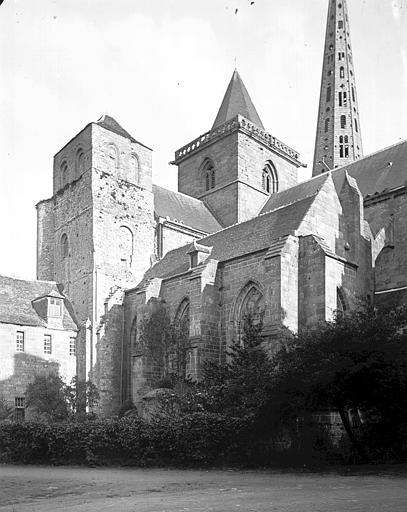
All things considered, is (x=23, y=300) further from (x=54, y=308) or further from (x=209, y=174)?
(x=209, y=174)

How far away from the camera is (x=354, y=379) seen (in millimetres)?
17594

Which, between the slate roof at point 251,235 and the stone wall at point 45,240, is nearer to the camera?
the slate roof at point 251,235

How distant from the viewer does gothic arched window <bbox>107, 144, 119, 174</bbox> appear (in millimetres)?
38781

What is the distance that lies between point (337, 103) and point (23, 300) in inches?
1316

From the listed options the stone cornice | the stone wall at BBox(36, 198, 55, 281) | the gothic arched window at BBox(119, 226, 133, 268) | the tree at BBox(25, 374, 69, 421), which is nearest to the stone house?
the tree at BBox(25, 374, 69, 421)

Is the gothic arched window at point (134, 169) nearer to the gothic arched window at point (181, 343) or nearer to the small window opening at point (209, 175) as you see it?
the small window opening at point (209, 175)

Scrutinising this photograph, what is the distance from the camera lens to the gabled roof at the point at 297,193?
39.7m

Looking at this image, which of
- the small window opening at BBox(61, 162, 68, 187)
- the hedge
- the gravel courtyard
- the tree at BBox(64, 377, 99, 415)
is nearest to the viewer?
the gravel courtyard

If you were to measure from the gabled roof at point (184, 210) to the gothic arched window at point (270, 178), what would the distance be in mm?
5656

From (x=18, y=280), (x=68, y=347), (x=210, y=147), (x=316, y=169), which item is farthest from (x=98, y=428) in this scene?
(x=316, y=169)

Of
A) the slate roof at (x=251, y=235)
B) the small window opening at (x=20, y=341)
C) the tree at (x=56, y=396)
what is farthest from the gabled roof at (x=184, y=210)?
the tree at (x=56, y=396)

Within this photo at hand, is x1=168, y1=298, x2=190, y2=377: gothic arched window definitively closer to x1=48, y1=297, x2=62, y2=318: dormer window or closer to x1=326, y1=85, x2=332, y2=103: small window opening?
x1=48, y1=297, x2=62, y2=318: dormer window

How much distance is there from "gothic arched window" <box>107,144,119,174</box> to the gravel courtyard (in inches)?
933

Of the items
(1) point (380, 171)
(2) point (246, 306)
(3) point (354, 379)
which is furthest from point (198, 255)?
(3) point (354, 379)
